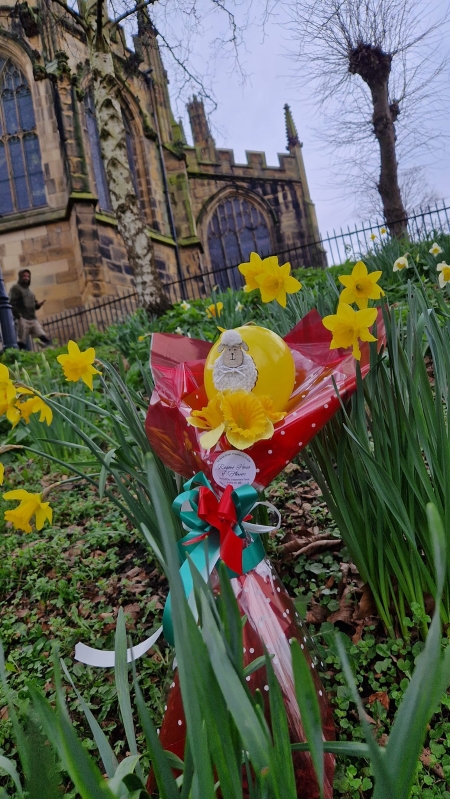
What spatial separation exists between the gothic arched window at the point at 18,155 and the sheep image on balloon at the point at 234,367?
1123 cm

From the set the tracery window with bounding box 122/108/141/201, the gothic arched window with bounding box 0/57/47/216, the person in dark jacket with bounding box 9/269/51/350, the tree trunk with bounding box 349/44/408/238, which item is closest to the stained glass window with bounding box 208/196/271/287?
the tracery window with bounding box 122/108/141/201

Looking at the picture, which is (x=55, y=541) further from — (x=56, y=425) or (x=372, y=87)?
(x=372, y=87)

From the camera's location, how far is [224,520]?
76 cm

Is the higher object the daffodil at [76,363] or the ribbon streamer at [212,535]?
the daffodil at [76,363]

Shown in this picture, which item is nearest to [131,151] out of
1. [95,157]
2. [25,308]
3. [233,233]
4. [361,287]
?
[95,157]

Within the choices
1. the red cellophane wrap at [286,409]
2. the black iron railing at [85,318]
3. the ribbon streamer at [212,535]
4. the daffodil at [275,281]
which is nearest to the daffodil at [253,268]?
the daffodil at [275,281]

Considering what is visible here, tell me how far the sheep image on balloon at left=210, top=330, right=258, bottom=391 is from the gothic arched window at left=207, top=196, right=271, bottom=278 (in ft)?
56.7

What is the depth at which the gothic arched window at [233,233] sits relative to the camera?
1761 cm

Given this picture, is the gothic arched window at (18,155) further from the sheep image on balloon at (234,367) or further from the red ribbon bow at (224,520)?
the red ribbon bow at (224,520)

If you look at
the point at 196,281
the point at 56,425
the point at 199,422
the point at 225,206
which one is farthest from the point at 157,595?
the point at 225,206

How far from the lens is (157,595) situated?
55.1 inches

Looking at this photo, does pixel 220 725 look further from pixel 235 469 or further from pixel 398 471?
pixel 398 471

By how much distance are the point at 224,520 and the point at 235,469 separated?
11cm

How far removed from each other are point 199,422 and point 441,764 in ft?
2.31
